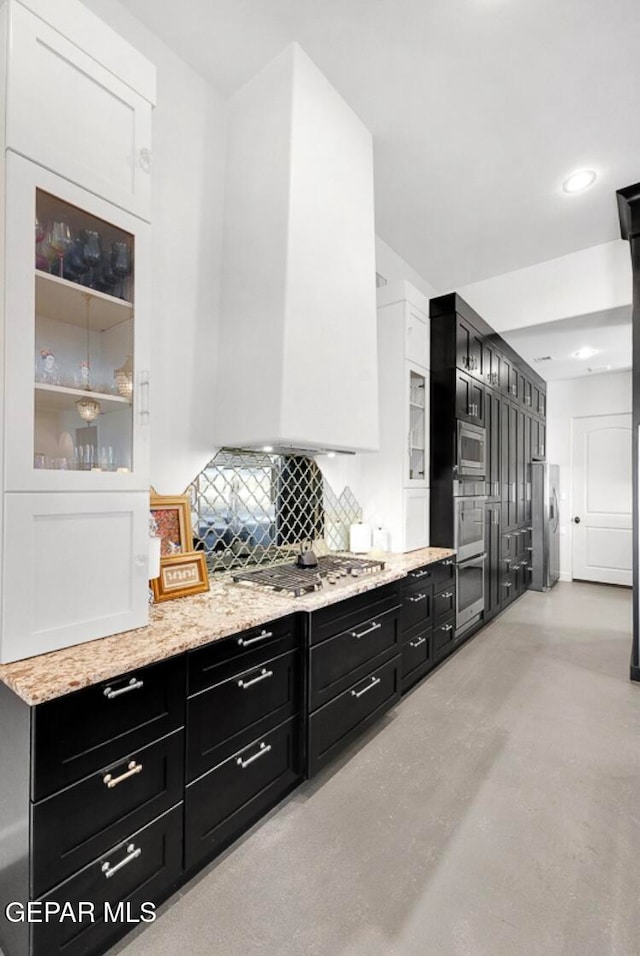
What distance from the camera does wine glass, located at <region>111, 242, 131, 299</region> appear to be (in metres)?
1.57

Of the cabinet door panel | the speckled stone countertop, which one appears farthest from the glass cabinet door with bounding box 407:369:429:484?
the speckled stone countertop

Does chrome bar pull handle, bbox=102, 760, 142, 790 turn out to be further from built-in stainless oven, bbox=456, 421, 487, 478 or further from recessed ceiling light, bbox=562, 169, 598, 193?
recessed ceiling light, bbox=562, 169, 598, 193

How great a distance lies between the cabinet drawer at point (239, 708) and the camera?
4.82 feet

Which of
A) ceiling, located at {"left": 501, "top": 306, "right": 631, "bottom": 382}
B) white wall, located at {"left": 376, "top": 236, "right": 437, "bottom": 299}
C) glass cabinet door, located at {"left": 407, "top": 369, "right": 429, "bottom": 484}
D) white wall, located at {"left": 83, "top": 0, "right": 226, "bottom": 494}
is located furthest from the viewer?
ceiling, located at {"left": 501, "top": 306, "right": 631, "bottom": 382}

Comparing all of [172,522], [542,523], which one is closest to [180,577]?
[172,522]

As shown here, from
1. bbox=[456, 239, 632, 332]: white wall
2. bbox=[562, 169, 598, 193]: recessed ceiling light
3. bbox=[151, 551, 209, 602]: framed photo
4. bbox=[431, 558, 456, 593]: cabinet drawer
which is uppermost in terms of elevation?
bbox=[562, 169, 598, 193]: recessed ceiling light

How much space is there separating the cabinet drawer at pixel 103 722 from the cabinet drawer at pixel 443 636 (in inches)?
85.1

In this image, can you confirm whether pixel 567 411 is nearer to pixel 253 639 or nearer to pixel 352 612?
pixel 352 612

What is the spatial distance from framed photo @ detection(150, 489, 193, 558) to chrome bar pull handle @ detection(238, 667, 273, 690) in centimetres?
64

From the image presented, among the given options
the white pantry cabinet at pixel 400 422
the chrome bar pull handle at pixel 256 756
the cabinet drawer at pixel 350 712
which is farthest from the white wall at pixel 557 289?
the chrome bar pull handle at pixel 256 756

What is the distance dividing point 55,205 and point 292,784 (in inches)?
91.5

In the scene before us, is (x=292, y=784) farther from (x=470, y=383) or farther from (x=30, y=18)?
(x=470, y=383)

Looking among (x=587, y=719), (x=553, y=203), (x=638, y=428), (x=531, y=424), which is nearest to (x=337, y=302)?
(x=553, y=203)

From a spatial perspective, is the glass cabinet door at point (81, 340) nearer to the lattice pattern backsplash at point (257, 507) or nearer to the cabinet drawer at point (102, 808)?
the lattice pattern backsplash at point (257, 507)
